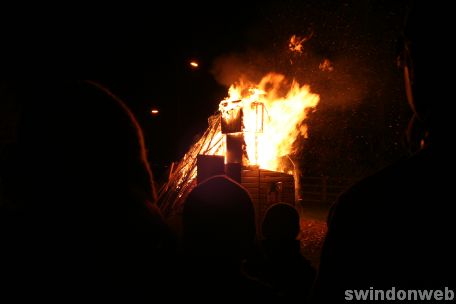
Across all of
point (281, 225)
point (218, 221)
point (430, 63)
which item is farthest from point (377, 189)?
point (281, 225)

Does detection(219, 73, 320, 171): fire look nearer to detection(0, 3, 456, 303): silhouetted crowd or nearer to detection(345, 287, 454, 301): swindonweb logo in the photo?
detection(0, 3, 456, 303): silhouetted crowd

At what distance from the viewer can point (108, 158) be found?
44.1 inches

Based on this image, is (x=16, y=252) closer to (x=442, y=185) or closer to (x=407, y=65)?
(x=442, y=185)

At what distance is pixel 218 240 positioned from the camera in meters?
1.39

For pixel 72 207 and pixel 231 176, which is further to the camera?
pixel 231 176

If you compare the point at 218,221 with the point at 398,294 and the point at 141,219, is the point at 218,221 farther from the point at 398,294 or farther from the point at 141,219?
the point at 398,294

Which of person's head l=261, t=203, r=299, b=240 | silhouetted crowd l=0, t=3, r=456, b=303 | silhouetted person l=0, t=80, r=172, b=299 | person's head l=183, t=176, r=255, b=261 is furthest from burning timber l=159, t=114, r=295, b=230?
silhouetted person l=0, t=80, r=172, b=299

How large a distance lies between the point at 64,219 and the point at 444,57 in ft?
4.58

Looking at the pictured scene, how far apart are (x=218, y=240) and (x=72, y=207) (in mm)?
659

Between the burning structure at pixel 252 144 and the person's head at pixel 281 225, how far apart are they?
136 inches

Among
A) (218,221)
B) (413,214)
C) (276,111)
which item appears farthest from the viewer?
(276,111)

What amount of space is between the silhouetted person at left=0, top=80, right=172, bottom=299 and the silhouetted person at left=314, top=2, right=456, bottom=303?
2.23 ft

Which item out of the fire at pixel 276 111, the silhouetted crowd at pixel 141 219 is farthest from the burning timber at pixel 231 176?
the silhouetted crowd at pixel 141 219

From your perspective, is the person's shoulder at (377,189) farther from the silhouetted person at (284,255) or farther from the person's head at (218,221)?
the silhouetted person at (284,255)
